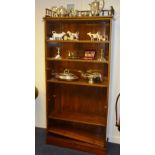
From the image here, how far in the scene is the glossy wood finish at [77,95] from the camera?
2811 millimetres

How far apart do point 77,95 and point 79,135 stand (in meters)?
0.61

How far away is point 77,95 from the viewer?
3098 millimetres

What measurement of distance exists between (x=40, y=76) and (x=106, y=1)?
5.21 feet

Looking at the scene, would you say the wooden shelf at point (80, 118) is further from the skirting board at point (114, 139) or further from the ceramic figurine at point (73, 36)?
the ceramic figurine at point (73, 36)

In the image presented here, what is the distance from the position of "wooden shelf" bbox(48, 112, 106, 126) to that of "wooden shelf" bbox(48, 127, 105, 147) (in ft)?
0.76
